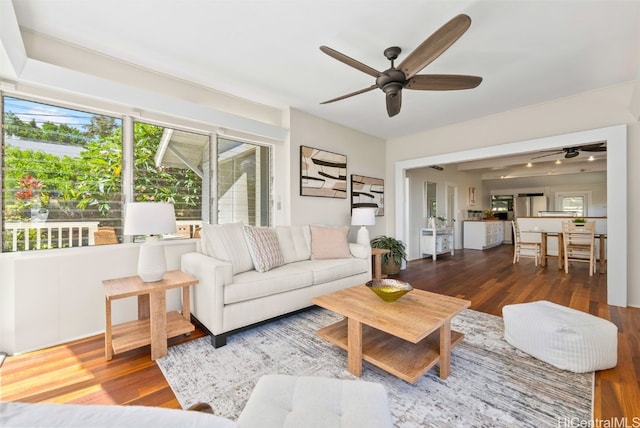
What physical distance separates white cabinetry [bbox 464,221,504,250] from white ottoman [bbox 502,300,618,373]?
5981mm

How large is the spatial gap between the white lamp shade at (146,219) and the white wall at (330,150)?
1.92 meters

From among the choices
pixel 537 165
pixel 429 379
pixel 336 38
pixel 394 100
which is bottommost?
pixel 429 379

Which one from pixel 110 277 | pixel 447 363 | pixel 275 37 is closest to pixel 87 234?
pixel 110 277

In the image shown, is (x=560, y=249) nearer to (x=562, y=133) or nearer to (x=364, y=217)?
(x=562, y=133)

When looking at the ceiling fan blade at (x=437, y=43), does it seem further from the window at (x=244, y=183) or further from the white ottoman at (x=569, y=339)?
the window at (x=244, y=183)

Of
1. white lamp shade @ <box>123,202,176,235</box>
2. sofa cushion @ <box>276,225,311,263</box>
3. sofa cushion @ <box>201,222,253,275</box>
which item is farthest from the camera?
sofa cushion @ <box>276,225,311,263</box>

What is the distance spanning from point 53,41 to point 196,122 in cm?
126

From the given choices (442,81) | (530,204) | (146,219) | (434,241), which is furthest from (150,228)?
(530,204)

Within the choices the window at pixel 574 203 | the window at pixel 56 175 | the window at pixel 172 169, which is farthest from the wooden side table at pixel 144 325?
the window at pixel 574 203

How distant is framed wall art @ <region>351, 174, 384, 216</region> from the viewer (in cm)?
485

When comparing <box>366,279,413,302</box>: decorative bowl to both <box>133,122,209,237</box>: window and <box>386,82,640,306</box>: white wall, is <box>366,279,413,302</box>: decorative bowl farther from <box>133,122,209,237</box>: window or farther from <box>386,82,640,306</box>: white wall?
<box>386,82,640,306</box>: white wall

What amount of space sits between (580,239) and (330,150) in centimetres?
514

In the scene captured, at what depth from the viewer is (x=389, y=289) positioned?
208 cm

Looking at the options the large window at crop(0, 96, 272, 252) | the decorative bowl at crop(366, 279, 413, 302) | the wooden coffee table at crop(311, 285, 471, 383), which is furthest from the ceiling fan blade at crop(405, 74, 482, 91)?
the large window at crop(0, 96, 272, 252)
